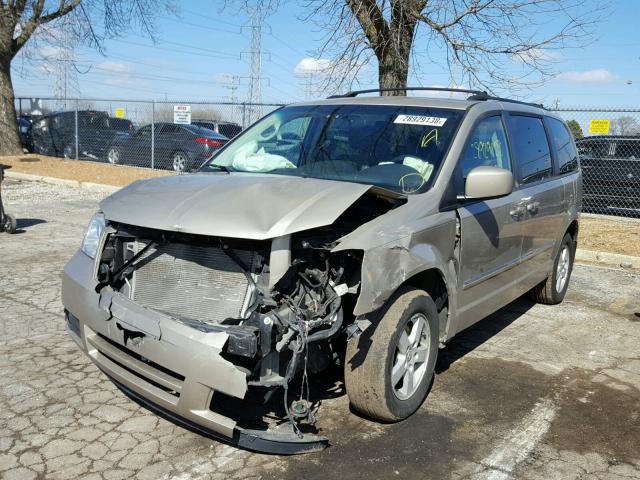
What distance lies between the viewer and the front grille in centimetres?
322

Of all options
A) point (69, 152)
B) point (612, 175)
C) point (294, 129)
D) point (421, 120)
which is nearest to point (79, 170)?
point (69, 152)

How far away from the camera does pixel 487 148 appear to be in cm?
452

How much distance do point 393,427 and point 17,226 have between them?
7.28 m

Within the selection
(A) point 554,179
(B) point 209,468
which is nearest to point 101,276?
(B) point 209,468

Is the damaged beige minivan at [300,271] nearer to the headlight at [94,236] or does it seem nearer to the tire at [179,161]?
the headlight at [94,236]

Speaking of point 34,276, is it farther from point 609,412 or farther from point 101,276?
point 609,412

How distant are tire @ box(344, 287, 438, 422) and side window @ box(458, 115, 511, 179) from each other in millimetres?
1081

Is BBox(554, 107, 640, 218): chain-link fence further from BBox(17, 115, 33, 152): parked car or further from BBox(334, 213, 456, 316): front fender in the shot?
BBox(17, 115, 33, 152): parked car

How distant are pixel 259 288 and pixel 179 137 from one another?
50.0ft

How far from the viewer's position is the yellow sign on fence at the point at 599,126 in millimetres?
12375

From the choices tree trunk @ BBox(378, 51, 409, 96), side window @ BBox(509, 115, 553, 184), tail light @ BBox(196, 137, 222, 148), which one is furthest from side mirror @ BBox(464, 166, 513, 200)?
tail light @ BBox(196, 137, 222, 148)

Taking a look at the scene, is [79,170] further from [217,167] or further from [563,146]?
[563,146]

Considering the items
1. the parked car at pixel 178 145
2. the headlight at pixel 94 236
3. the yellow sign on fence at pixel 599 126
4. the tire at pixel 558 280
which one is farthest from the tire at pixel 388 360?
the parked car at pixel 178 145

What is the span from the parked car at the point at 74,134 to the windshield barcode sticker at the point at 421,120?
56.5ft
